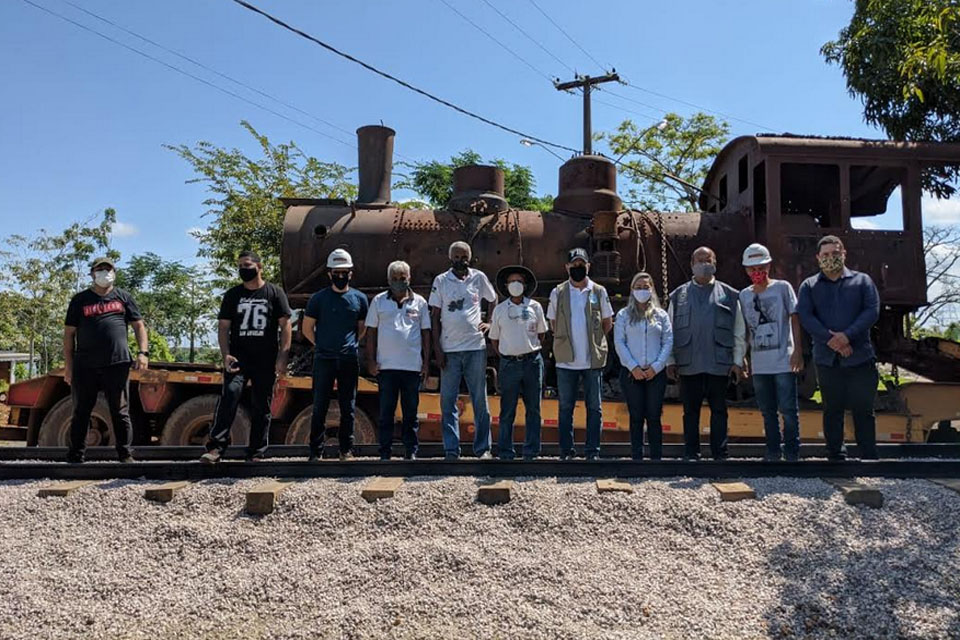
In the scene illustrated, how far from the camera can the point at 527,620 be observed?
291cm

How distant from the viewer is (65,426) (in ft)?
23.1

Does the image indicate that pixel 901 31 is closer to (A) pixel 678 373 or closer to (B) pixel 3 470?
Answer: (A) pixel 678 373

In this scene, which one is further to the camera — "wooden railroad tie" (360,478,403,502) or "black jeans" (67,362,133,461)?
"black jeans" (67,362,133,461)

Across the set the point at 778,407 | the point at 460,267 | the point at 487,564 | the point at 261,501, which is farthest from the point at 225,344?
the point at 778,407

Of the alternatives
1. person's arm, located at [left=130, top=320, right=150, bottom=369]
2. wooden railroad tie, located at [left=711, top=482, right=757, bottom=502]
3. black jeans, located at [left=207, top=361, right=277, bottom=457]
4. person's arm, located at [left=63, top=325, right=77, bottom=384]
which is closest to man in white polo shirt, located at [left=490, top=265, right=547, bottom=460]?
wooden railroad tie, located at [left=711, top=482, right=757, bottom=502]

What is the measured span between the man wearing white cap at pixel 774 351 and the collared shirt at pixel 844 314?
17 cm

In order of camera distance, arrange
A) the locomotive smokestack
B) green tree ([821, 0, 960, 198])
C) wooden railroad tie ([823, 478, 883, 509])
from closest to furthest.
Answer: wooden railroad tie ([823, 478, 883, 509]) < the locomotive smokestack < green tree ([821, 0, 960, 198])

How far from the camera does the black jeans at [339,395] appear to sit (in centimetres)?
516

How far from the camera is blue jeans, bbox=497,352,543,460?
204 inches

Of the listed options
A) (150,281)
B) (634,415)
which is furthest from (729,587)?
→ (150,281)

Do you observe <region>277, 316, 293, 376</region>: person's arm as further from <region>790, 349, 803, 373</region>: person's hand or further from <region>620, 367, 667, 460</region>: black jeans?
<region>790, 349, 803, 373</region>: person's hand

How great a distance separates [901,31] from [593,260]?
9021 millimetres

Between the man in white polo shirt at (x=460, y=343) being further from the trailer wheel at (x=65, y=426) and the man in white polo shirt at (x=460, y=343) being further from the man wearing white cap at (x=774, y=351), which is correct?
the trailer wheel at (x=65, y=426)

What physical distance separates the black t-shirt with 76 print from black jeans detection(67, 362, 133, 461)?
0.96 metres
